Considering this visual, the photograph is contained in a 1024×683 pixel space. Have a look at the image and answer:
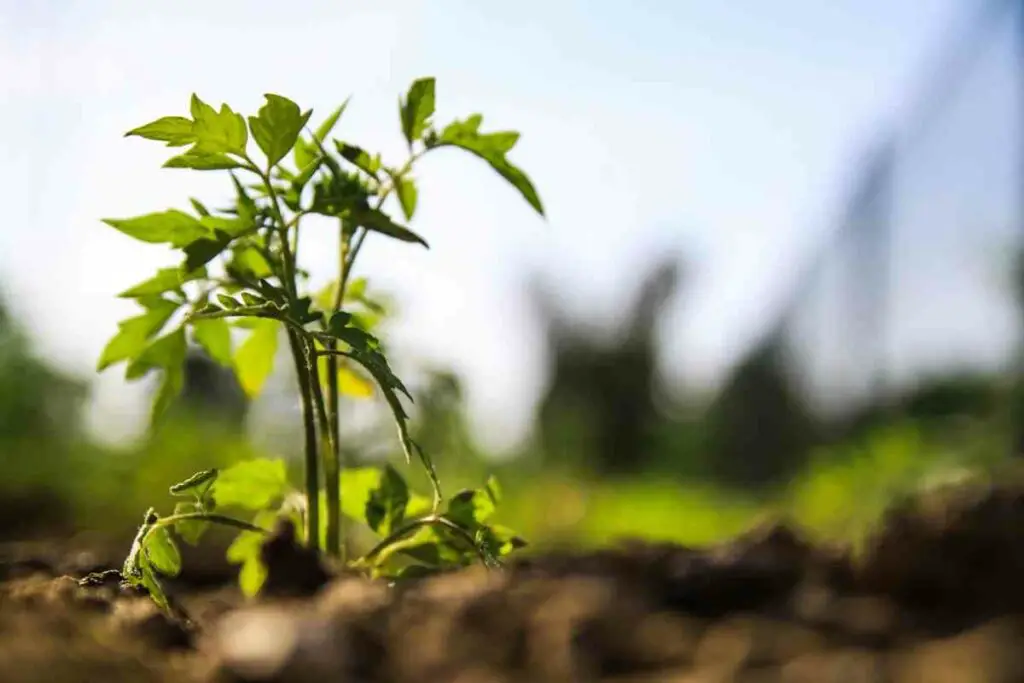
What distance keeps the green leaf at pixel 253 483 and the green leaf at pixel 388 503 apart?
0.14 metres

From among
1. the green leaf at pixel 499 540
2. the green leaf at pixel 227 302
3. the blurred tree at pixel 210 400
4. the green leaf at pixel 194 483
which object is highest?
the green leaf at pixel 227 302

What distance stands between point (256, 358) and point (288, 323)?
38cm

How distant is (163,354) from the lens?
1.39m

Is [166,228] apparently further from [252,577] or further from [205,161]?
[252,577]

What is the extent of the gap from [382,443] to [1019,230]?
8.39 meters

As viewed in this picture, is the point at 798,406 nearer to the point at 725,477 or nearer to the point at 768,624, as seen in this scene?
the point at 725,477

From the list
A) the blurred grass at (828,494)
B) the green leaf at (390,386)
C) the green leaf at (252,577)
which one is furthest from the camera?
the blurred grass at (828,494)

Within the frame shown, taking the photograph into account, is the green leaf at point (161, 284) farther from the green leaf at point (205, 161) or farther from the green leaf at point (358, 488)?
the green leaf at point (358, 488)

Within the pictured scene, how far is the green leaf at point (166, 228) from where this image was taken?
1210 millimetres

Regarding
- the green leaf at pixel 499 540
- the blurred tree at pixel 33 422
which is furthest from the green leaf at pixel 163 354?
the blurred tree at pixel 33 422

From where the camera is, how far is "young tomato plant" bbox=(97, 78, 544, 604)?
1147 mm

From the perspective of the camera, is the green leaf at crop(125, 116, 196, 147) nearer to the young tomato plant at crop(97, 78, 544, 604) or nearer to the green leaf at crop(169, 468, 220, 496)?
the young tomato plant at crop(97, 78, 544, 604)

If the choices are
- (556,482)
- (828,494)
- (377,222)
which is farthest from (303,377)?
(556,482)

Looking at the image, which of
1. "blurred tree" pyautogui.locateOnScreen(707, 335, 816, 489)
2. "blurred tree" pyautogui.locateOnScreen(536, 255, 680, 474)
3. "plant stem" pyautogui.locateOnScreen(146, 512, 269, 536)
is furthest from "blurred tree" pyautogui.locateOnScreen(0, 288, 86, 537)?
"blurred tree" pyautogui.locateOnScreen(536, 255, 680, 474)
